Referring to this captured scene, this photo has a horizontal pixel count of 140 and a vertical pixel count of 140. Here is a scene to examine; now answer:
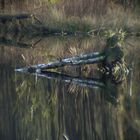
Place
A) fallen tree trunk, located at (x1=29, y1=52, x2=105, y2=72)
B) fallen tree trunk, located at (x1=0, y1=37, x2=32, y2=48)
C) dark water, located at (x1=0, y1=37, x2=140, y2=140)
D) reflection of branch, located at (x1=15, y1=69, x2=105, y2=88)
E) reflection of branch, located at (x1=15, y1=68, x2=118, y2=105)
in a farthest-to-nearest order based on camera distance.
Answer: fallen tree trunk, located at (x1=0, y1=37, x2=32, y2=48), fallen tree trunk, located at (x1=29, y1=52, x2=105, y2=72), reflection of branch, located at (x1=15, y1=69, x2=105, y2=88), reflection of branch, located at (x1=15, y1=68, x2=118, y2=105), dark water, located at (x1=0, y1=37, x2=140, y2=140)

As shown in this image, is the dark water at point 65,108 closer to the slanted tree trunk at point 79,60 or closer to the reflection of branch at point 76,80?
the reflection of branch at point 76,80

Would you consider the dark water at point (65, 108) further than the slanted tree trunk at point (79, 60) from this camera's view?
No

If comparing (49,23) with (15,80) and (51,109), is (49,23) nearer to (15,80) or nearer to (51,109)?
(15,80)

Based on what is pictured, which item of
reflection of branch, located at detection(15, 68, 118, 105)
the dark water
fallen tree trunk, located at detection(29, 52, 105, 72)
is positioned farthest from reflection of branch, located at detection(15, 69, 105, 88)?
fallen tree trunk, located at detection(29, 52, 105, 72)

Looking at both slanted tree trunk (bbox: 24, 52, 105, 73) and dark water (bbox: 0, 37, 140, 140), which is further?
slanted tree trunk (bbox: 24, 52, 105, 73)

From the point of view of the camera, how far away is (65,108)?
11.8 m

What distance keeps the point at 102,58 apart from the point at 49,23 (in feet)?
30.3

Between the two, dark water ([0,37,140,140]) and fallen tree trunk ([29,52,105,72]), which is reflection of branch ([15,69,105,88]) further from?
fallen tree trunk ([29,52,105,72])

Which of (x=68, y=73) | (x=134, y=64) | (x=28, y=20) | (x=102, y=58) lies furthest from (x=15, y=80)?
(x=28, y=20)

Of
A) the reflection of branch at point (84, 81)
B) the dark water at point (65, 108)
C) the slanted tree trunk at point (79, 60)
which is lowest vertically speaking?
the dark water at point (65, 108)

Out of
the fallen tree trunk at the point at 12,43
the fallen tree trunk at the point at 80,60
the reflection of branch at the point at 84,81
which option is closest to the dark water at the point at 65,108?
the reflection of branch at the point at 84,81

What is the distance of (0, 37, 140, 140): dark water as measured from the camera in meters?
10.3

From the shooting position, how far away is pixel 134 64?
15.9 meters

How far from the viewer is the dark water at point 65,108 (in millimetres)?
10328
